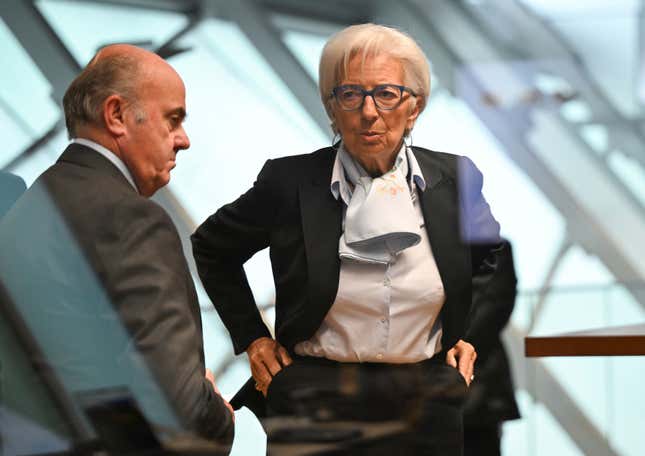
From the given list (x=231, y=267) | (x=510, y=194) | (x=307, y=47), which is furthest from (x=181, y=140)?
(x=510, y=194)

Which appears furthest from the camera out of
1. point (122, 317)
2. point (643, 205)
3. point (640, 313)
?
point (643, 205)

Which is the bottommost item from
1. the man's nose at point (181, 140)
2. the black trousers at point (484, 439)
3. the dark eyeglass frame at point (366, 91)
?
the black trousers at point (484, 439)

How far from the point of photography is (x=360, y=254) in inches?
63.2

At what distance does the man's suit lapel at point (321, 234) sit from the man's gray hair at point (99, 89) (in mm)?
402

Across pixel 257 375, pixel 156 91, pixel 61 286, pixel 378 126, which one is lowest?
pixel 257 375

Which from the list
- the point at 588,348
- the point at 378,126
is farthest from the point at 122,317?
the point at 588,348

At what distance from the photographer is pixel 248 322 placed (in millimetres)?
1771

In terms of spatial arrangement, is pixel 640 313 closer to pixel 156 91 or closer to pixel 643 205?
pixel 643 205

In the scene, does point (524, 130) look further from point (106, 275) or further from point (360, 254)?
point (106, 275)

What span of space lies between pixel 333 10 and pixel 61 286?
982 millimetres

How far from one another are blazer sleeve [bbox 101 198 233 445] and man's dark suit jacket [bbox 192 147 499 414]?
39cm

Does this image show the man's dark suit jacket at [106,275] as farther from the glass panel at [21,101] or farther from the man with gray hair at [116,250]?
the glass panel at [21,101]

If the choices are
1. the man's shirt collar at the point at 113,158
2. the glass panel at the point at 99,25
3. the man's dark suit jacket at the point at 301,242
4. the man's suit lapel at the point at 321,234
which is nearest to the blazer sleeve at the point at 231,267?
the man's dark suit jacket at the point at 301,242

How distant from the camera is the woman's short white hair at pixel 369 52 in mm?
1607
